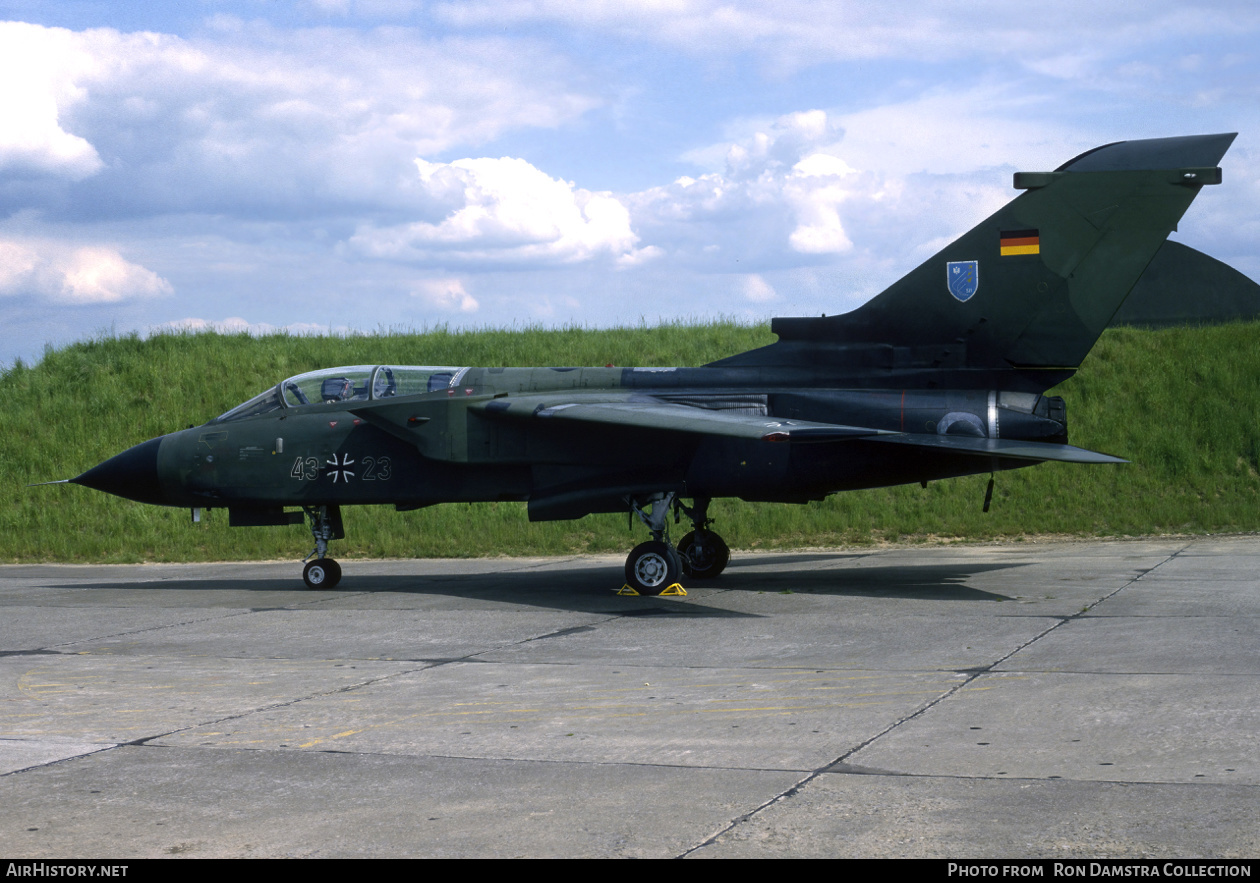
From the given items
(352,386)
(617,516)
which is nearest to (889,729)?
(352,386)

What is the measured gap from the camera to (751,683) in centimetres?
826

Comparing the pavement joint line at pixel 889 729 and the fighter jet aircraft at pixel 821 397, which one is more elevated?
the fighter jet aircraft at pixel 821 397

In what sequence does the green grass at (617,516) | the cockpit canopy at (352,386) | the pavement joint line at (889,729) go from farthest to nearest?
the green grass at (617,516)
the cockpit canopy at (352,386)
the pavement joint line at (889,729)

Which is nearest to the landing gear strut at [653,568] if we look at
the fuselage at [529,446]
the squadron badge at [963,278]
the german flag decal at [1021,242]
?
the fuselage at [529,446]

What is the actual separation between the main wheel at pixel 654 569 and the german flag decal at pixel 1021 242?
5368mm

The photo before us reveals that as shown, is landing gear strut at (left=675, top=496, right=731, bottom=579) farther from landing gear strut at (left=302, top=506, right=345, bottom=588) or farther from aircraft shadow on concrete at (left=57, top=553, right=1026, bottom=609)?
landing gear strut at (left=302, top=506, right=345, bottom=588)

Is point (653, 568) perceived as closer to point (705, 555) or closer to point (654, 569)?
point (654, 569)

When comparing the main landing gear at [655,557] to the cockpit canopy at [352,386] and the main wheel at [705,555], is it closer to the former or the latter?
the main wheel at [705,555]

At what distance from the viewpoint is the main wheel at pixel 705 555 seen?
15.2m

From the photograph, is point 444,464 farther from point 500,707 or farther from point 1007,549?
point 1007,549

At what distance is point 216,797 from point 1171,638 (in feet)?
24.7

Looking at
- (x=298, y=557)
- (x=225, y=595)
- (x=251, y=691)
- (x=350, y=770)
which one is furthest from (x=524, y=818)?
(x=298, y=557)

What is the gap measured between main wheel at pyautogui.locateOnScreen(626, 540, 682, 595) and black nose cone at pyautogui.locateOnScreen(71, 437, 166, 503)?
6734mm

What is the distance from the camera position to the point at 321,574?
15.4 m
